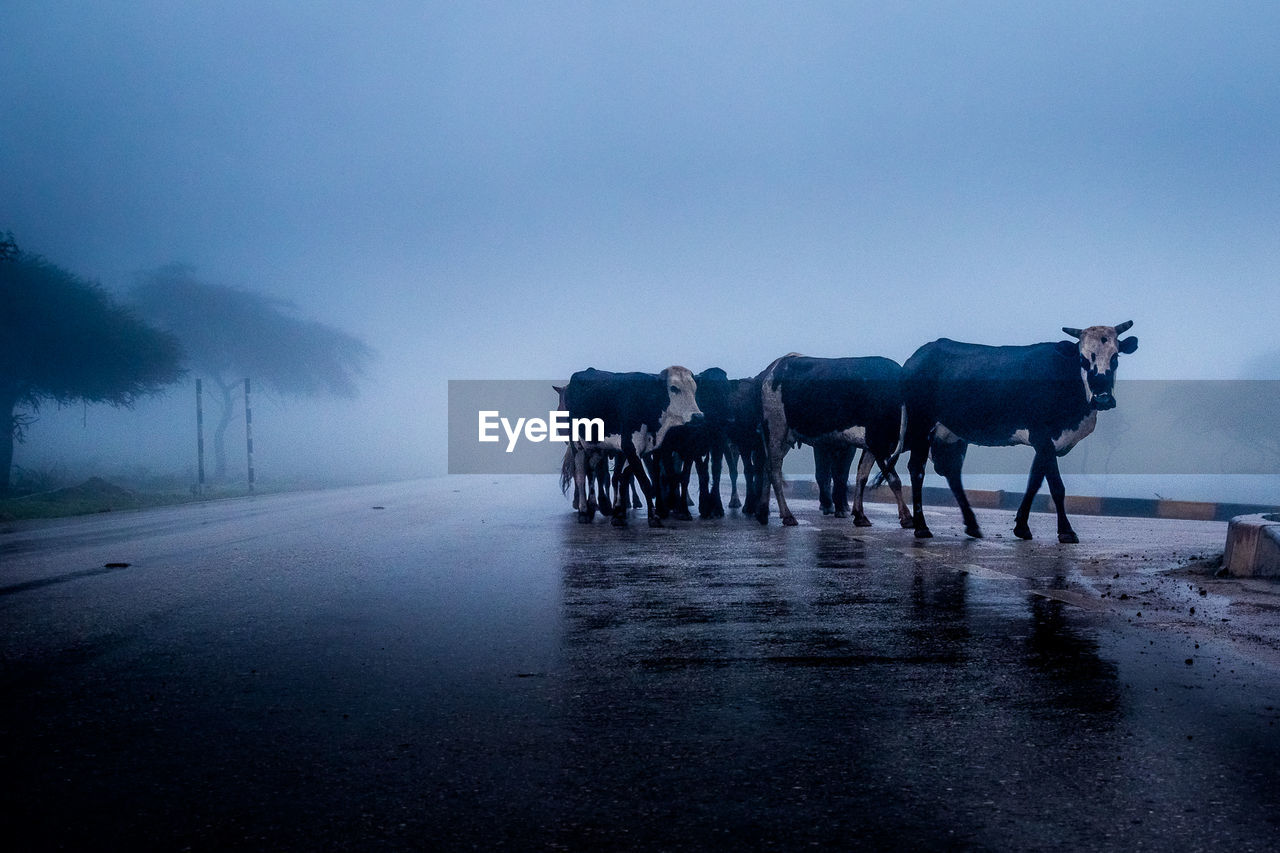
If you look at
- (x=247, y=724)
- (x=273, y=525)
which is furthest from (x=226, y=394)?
(x=247, y=724)

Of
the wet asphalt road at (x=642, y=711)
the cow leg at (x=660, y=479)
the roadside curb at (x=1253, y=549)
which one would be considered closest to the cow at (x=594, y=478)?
the cow leg at (x=660, y=479)

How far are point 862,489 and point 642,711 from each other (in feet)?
38.8

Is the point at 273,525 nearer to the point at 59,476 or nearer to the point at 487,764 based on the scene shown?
the point at 487,764

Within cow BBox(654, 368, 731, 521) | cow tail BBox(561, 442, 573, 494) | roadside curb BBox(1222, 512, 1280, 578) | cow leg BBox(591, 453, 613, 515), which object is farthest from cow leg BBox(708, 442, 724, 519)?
roadside curb BBox(1222, 512, 1280, 578)

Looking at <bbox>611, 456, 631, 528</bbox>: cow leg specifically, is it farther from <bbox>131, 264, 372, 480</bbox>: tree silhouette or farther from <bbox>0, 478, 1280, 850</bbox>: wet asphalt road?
<bbox>131, 264, 372, 480</bbox>: tree silhouette

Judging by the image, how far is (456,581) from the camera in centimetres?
894

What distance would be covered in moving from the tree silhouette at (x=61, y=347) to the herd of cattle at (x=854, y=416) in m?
23.8

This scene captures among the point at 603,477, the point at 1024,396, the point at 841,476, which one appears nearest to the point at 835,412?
the point at 841,476

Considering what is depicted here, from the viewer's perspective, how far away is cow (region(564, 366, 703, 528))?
16453 millimetres

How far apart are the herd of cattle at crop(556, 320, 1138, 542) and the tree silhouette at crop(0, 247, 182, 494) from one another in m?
23.8

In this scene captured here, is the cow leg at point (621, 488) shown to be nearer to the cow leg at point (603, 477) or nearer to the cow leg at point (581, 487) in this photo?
the cow leg at point (603, 477)

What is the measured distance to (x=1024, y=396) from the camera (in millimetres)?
13195

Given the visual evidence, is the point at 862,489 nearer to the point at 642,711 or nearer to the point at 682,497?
the point at 682,497

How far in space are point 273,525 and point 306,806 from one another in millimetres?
14615
